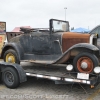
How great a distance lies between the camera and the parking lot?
17.4 ft

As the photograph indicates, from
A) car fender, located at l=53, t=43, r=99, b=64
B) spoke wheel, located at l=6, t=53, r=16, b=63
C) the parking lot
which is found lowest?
the parking lot

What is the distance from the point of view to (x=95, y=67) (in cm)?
520

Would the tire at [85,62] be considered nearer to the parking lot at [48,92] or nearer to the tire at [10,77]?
the parking lot at [48,92]

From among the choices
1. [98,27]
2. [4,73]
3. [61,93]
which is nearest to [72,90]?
[61,93]

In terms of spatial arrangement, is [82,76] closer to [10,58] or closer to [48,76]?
[48,76]

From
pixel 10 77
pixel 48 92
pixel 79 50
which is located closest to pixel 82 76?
pixel 79 50

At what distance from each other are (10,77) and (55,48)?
5.41 ft

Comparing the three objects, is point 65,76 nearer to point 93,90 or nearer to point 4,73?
point 93,90

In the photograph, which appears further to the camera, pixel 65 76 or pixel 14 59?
pixel 14 59

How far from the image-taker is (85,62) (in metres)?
5.45

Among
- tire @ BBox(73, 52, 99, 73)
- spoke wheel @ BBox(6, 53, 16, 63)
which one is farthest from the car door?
tire @ BBox(73, 52, 99, 73)

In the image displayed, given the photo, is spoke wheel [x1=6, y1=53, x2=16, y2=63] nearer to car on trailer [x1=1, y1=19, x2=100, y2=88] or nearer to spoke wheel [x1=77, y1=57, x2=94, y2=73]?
car on trailer [x1=1, y1=19, x2=100, y2=88]

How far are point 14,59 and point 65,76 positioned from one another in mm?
2404

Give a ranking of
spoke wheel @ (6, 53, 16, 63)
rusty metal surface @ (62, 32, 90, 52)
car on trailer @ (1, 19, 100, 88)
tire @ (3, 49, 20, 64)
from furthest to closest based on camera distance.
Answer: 1. spoke wheel @ (6, 53, 16, 63)
2. tire @ (3, 49, 20, 64)
3. rusty metal surface @ (62, 32, 90, 52)
4. car on trailer @ (1, 19, 100, 88)
